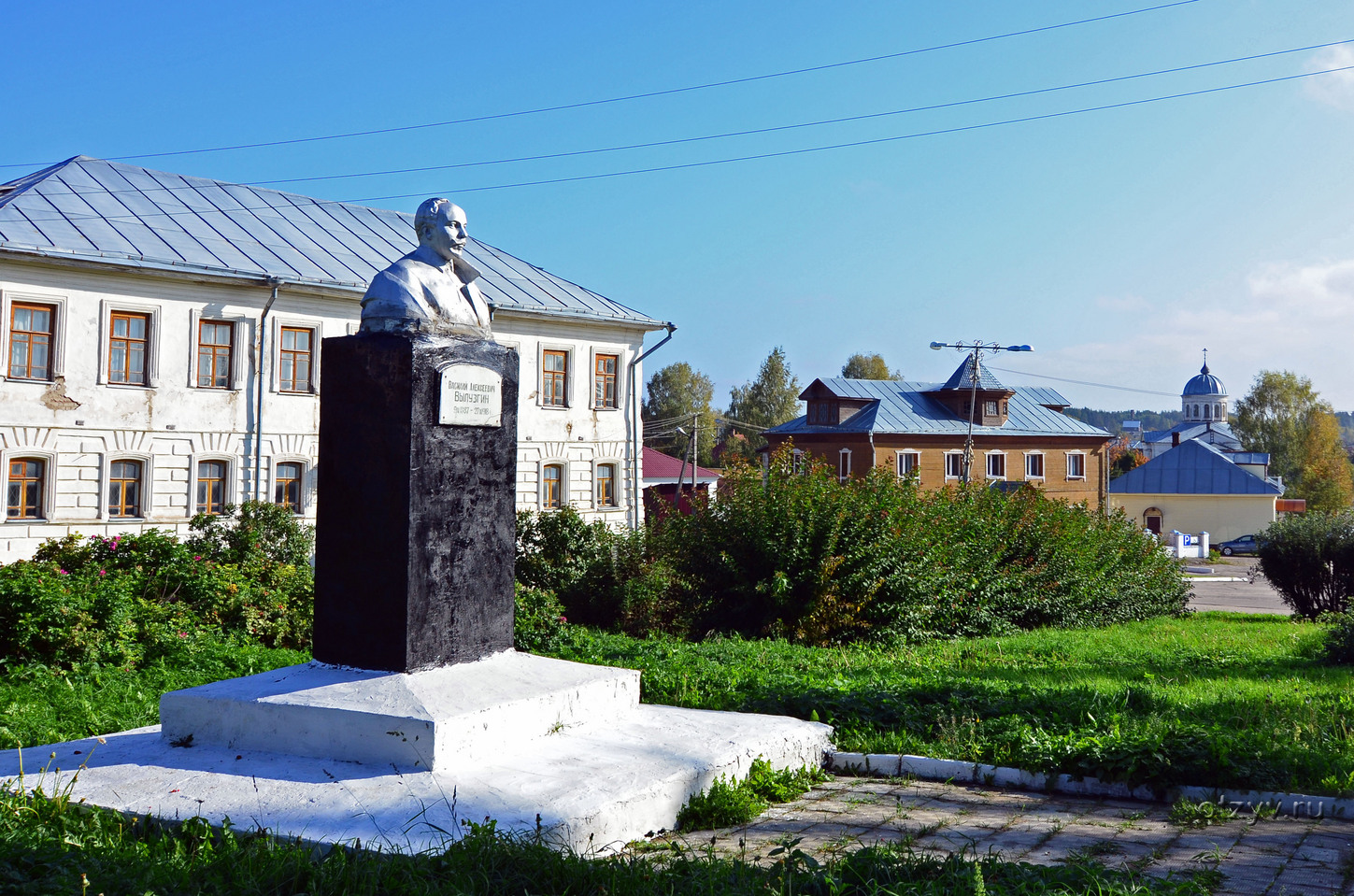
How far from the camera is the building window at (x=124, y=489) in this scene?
20.5 metres

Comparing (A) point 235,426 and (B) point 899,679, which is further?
(A) point 235,426

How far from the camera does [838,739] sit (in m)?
6.25

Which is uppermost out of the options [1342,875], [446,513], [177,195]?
[177,195]

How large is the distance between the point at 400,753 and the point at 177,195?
71.6 ft

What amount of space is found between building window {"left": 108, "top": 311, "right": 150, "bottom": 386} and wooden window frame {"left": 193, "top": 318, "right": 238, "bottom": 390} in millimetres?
975

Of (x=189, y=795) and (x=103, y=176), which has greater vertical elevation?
(x=103, y=176)

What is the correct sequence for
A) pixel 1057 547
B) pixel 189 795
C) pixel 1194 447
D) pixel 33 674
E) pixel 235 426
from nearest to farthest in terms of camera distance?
pixel 189 795
pixel 33 674
pixel 1057 547
pixel 235 426
pixel 1194 447

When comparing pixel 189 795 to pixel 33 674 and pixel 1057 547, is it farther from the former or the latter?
pixel 1057 547

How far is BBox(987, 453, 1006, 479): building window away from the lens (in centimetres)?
4744

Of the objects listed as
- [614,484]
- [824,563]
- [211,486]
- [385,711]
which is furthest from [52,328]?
[385,711]

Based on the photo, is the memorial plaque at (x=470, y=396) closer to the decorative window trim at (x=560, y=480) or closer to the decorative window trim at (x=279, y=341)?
the decorative window trim at (x=279, y=341)

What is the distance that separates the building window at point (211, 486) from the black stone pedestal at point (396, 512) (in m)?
17.5

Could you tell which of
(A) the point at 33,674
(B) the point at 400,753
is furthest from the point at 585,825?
(A) the point at 33,674

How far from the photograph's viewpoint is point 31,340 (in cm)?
1953
